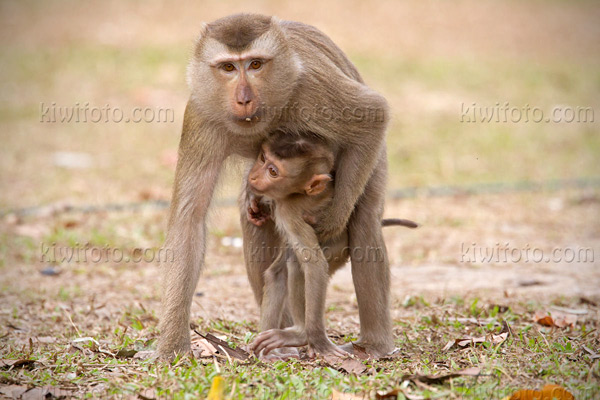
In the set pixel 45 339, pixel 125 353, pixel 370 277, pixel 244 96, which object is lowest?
pixel 45 339

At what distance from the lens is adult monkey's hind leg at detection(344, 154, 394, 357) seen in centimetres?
486

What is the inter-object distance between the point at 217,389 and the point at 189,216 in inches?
53.5

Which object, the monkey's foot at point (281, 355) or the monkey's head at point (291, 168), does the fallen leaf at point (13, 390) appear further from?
the monkey's head at point (291, 168)

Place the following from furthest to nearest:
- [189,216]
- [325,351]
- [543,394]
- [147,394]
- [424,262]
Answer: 1. [424,262]
2. [189,216]
3. [325,351]
4. [147,394]
5. [543,394]

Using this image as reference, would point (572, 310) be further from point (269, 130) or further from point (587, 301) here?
point (269, 130)

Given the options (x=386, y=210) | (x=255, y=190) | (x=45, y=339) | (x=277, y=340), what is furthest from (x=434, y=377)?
(x=386, y=210)

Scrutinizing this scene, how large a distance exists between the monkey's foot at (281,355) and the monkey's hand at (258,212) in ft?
2.87

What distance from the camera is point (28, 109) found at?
1329 centimetres

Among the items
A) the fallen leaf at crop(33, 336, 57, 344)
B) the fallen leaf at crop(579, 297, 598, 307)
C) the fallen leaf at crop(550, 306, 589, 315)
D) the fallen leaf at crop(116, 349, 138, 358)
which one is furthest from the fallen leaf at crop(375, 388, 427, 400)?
the fallen leaf at crop(579, 297, 598, 307)

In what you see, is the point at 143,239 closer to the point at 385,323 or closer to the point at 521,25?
the point at 385,323

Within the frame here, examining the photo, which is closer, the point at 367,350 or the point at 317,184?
the point at 317,184

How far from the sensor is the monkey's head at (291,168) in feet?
15.3

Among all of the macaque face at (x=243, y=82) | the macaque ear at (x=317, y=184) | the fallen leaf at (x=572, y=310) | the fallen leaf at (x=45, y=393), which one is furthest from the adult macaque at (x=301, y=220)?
the fallen leaf at (x=572, y=310)

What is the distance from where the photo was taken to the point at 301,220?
4.79 m
